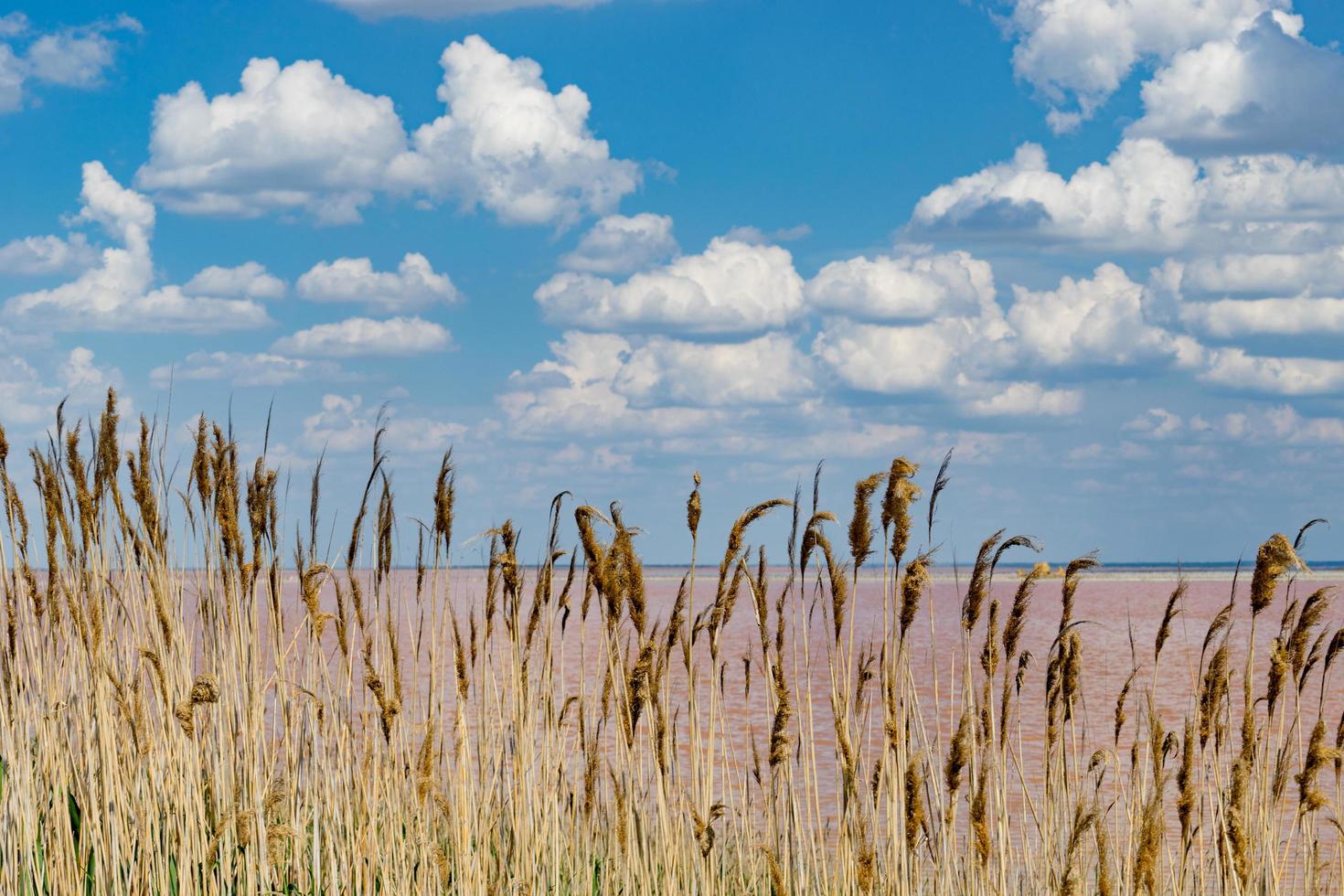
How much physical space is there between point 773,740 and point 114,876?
7.14 feet

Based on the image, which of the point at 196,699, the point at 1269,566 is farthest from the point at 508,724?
the point at 1269,566

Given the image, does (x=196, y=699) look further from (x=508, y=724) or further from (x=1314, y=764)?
(x=1314, y=764)

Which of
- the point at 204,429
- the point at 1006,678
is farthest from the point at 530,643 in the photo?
the point at 1006,678

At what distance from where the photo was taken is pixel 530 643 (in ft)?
15.2

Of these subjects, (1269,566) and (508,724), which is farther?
(508,724)

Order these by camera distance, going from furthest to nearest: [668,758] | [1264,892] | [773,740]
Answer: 1. [1264,892]
2. [668,758]
3. [773,740]

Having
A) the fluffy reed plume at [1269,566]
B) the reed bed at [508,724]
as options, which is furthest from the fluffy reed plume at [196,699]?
the fluffy reed plume at [1269,566]

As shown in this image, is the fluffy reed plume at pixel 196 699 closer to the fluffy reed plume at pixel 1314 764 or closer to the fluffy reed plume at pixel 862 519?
the fluffy reed plume at pixel 862 519

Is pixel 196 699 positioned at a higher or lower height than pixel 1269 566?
lower

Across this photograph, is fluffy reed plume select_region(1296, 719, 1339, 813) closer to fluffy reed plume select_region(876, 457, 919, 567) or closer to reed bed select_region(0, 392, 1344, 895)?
reed bed select_region(0, 392, 1344, 895)

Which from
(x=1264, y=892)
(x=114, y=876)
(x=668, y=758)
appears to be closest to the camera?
(x=668, y=758)

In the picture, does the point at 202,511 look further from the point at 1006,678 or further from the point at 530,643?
the point at 1006,678

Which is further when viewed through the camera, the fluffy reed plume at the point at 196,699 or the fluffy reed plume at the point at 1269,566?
the fluffy reed plume at the point at 1269,566

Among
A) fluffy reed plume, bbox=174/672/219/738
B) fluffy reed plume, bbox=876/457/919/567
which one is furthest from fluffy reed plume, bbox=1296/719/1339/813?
fluffy reed plume, bbox=174/672/219/738
